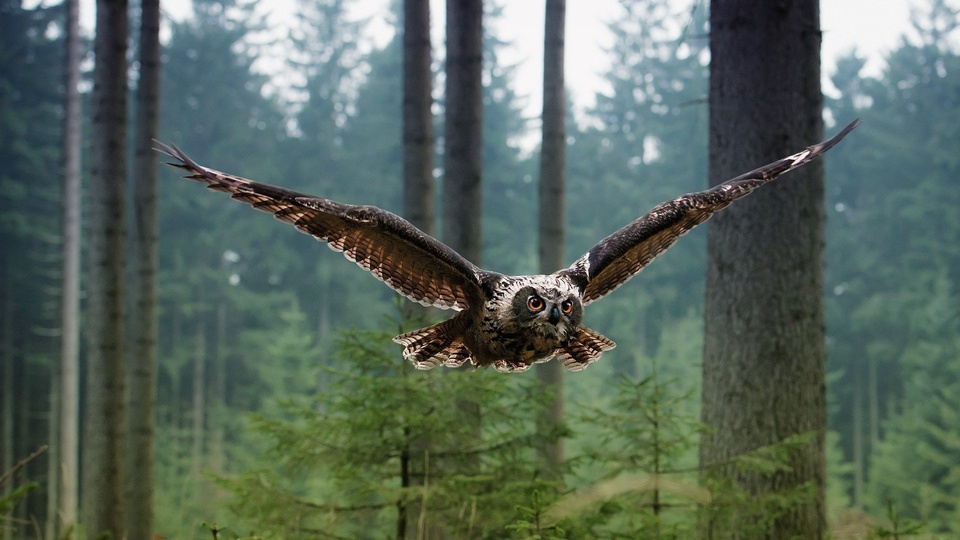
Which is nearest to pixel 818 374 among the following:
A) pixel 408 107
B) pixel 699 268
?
pixel 408 107

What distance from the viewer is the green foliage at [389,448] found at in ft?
16.0

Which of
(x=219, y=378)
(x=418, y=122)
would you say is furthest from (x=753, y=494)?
(x=219, y=378)

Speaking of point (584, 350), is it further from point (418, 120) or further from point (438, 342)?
point (418, 120)

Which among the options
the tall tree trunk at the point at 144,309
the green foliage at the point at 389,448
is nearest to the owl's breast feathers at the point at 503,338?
the green foliage at the point at 389,448

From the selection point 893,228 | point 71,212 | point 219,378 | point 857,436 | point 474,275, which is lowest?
point 857,436

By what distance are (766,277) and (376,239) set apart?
10.3ft

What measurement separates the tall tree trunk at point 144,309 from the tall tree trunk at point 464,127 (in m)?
3.29

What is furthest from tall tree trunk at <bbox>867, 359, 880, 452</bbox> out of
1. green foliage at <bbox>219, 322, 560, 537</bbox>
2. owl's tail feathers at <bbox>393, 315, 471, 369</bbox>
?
owl's tail feathers at <bbox>393, 315, 471, 369</bbox>

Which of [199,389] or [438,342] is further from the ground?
[438,342]

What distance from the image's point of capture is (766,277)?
579 cm

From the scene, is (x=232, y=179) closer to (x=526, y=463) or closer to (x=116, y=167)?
(x=526, y=463)

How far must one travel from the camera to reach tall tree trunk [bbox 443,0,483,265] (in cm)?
754

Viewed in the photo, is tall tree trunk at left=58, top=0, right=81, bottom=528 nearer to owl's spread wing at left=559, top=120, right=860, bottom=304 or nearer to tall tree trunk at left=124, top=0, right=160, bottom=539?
tall tree trunk at left=124, top=0, right=160, bottom=539

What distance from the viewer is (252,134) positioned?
30.2 m
